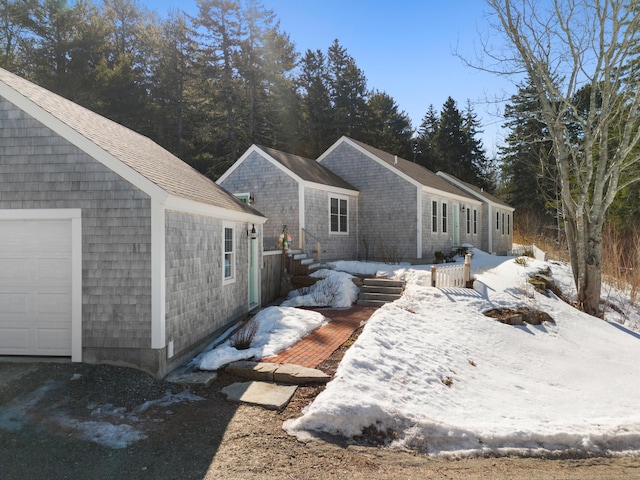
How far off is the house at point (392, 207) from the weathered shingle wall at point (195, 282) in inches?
414

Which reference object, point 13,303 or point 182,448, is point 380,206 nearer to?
point 13,303

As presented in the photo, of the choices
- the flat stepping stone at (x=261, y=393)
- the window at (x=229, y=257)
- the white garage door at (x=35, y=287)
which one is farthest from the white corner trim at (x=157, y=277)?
the window at (x=229, y=257)

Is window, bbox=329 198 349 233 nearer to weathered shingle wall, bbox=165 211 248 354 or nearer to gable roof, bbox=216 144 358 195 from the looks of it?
gable roof, bbox=216 144 358 195

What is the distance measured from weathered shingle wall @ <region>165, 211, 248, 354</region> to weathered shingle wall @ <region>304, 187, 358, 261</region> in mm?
7314

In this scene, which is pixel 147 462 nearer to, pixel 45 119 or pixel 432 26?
pixel 45 119

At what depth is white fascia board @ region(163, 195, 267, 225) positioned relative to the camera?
22.9ft

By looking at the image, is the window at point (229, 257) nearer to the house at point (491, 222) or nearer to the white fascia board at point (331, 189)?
the white fascia board at point (331, 189)

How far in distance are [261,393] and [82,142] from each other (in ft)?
15.8

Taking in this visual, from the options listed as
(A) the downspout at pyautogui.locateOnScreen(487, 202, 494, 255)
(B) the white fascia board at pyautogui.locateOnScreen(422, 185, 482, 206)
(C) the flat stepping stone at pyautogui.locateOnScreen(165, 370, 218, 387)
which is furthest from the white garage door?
(A) the downspout at pyautogui.locateOnScreen(487, 202, 494, 255)

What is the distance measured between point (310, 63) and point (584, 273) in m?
35.6

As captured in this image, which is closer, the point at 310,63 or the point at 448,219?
the point at 448,219

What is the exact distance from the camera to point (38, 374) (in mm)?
6457

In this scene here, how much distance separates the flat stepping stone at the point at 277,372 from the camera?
260 inches

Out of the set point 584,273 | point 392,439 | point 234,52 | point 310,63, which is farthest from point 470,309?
point 310,63
